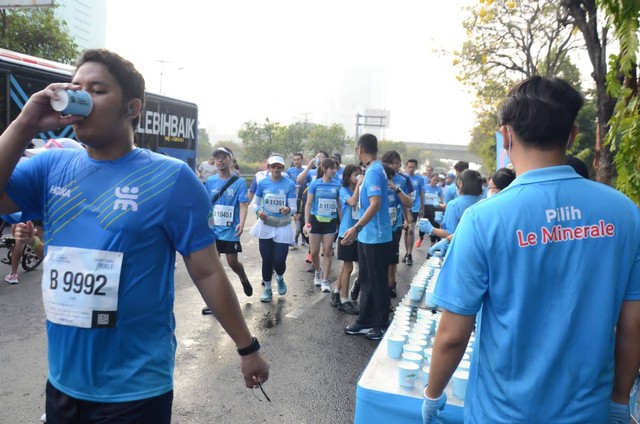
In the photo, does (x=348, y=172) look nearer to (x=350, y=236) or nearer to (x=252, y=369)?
(x=350, y=236)

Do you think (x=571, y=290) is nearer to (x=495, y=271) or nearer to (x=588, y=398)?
(x=495, y=271)

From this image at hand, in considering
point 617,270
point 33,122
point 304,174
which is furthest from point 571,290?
point 304,174

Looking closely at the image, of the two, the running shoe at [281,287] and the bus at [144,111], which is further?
the bus at [144,111]

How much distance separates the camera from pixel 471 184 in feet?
18.9

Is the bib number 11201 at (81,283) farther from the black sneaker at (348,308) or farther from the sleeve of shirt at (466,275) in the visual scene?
the black sneaker at (348,308)

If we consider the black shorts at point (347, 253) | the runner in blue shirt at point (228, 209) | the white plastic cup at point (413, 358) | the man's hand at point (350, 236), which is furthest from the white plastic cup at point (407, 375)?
the runner in blue shirt at point (228, 209)

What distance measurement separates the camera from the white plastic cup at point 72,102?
5.49ft

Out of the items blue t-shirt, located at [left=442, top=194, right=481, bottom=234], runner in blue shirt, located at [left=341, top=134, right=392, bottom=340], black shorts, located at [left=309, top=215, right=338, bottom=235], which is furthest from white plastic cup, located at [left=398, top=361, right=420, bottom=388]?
black shorts, located at [left=309, top=215, right=338, bottom=235]

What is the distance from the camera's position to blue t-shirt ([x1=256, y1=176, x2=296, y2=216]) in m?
6.88

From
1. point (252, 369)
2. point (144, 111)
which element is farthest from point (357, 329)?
point (144, 111)

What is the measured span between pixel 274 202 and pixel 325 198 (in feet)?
4.26

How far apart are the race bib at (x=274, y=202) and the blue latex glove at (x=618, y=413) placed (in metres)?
5.34

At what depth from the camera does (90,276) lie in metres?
1.76

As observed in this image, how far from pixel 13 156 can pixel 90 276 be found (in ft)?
1.61
